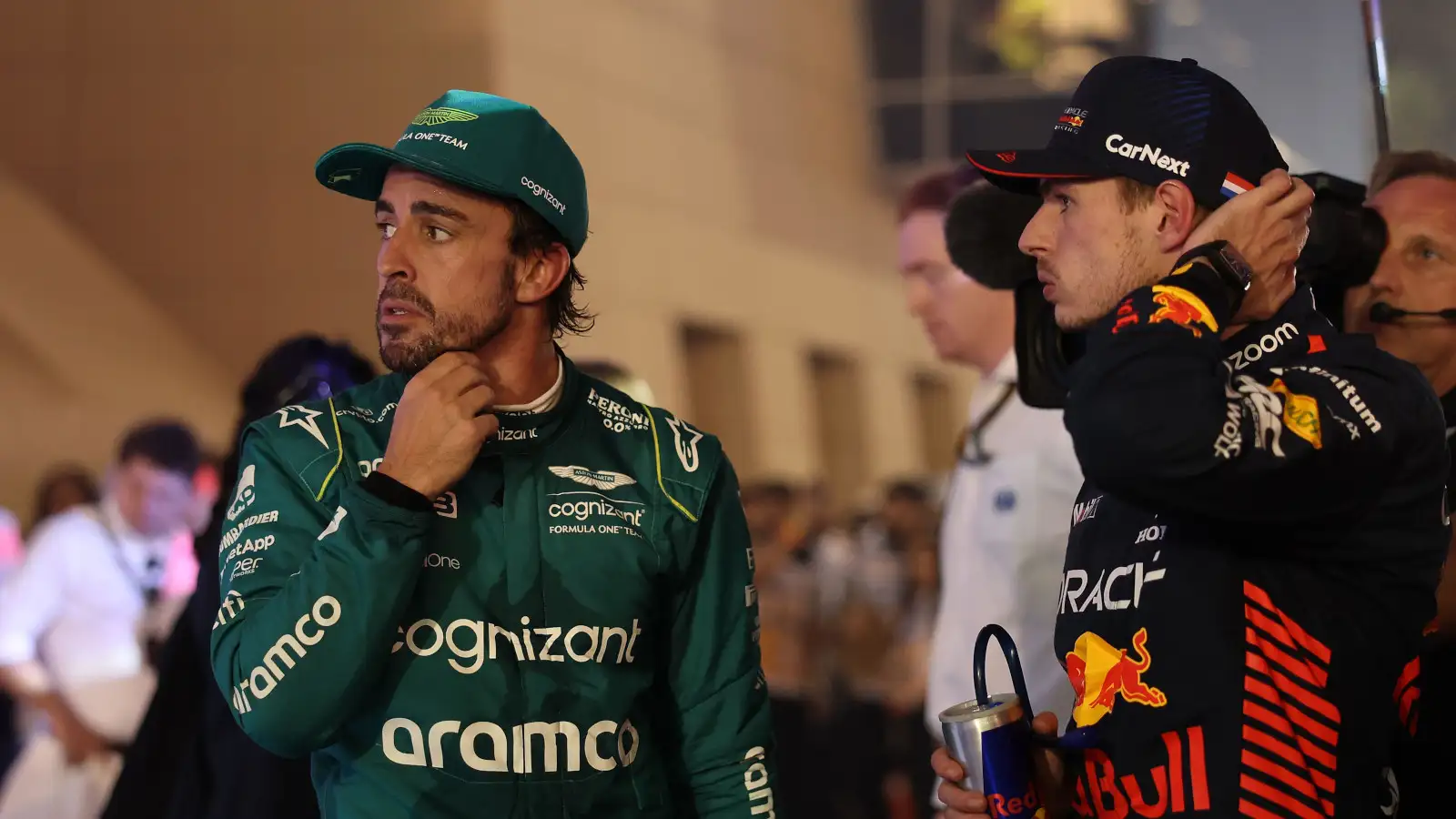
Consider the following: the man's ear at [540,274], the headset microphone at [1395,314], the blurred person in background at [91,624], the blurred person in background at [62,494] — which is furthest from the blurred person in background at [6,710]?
the headset microphone at [1395,314]

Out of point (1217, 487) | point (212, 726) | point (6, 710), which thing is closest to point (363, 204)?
point (6, 710)

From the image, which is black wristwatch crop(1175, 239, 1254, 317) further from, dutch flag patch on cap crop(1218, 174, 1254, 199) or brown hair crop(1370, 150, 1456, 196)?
brown hair crop(1370, 150, 1456, 196)

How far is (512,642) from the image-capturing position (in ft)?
6.66

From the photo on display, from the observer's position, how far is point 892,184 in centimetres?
1068

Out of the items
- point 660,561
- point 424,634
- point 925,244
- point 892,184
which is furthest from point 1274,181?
point 892,184

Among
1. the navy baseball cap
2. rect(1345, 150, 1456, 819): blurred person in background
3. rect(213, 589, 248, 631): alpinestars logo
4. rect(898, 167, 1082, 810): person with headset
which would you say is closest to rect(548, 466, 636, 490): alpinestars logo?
rect(213, 589, 248, 631): alpinestars logo

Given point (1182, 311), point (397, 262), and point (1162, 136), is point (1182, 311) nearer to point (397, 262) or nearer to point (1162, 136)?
point (1162, 136)

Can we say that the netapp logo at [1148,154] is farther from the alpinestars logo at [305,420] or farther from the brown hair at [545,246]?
the alpinestars logo at [305,420]

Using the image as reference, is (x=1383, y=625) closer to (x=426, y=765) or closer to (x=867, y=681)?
(x=426, y=765)

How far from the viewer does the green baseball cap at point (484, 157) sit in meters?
2.09

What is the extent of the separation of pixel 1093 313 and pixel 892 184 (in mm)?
8839

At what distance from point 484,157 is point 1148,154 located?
825 millimetres

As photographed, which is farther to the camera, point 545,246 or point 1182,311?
point 545,246

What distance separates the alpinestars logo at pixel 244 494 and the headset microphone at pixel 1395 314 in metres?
1.68
